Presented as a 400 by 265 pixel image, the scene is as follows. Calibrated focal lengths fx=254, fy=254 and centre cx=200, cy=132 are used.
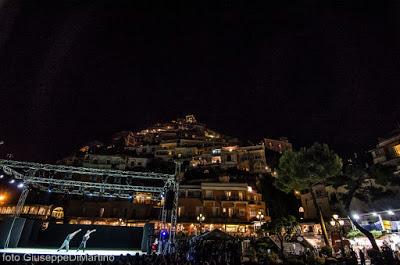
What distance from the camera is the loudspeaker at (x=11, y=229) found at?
1741 centimetres

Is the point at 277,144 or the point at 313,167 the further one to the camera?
the point at 277,144

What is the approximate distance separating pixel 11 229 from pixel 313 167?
83.1 ft

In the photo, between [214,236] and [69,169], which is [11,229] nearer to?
[69,169]

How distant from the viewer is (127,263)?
1155 centimetres

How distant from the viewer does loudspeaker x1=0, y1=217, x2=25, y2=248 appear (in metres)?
17.4

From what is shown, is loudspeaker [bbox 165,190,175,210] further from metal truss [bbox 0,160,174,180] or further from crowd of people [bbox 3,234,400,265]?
crowd of people [bbox 3,234,400,265]

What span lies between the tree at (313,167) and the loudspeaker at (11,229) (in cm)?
2388

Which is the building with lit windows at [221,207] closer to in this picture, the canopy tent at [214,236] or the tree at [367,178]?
the canopy tent at [214,236]

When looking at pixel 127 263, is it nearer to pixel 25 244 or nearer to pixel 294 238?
pixel 25 244

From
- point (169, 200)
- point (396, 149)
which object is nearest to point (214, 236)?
point (169, 200)

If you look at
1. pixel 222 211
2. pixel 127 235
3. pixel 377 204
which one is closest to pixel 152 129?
pixel 222 211

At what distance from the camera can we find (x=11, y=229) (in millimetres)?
17844

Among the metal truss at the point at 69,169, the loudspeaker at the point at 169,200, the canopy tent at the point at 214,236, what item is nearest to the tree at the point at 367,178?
the canopy tent at the point at 214,236

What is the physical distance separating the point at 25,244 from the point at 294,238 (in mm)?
22613
